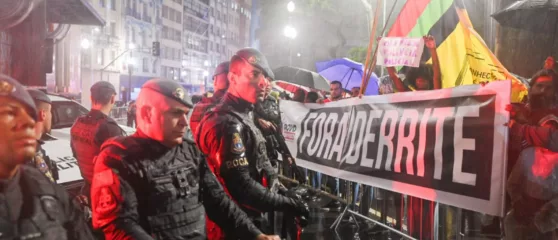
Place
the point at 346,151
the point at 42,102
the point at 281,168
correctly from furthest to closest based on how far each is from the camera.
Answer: the point at 281,168, the point at 346,151, the point at 42,102

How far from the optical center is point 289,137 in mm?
8188

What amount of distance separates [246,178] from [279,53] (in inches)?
2696

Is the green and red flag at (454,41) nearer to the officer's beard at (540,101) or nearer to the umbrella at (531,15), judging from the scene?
the officer's beard at (540,101)

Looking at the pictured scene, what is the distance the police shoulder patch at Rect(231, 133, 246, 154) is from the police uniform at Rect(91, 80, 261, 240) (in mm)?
510

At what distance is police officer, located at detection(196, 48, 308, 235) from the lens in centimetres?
352

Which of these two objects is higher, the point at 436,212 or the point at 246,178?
the point at 246,178

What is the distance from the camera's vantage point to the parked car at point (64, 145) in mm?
5730

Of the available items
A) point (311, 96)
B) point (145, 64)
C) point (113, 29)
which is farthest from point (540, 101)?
point (145, 64)

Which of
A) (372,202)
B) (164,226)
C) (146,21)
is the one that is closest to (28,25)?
(372,202)

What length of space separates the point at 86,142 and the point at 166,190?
2.66m

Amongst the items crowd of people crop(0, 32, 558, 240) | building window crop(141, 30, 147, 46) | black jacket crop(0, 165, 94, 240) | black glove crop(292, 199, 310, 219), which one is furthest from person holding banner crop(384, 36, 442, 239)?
building window crop(141, 30, 147, 46)

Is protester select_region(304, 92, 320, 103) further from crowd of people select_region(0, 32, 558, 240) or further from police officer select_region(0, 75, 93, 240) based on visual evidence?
police officer select_region(0, 75, 93, 240)

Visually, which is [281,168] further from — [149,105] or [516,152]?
[149,105]

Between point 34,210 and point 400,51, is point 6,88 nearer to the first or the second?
point 34,210
